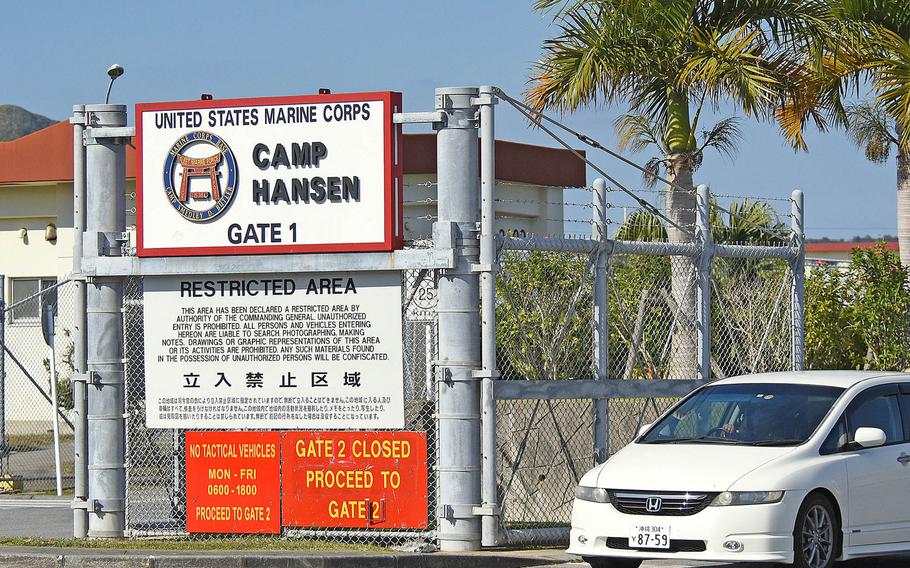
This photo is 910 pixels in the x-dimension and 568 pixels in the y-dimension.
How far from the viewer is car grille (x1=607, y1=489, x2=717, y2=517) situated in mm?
9281

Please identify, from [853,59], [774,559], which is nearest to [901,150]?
[853,59]

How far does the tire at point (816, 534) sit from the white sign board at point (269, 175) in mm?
3803

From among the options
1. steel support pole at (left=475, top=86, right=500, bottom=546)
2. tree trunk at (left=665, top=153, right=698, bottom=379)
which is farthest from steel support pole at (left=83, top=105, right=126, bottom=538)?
tree trunk at (left=665, top=153, right=698, bottom=379)

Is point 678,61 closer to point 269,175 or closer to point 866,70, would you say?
point 866,70

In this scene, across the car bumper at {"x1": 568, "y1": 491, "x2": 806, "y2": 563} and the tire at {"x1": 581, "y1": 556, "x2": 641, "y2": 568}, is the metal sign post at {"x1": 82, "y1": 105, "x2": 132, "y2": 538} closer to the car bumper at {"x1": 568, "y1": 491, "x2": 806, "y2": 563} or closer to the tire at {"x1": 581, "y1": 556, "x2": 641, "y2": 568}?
the tire at {"x1": 581, "y1": 556, "x2": 641, "y2": 568}

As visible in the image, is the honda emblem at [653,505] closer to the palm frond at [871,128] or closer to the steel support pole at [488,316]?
the steel support pole at [488,316]

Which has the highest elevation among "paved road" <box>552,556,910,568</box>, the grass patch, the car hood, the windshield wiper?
the windshield wiper

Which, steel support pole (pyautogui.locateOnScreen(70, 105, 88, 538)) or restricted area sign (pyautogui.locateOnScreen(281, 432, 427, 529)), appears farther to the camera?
steel support pole (pyautogui.locateOnScreen(70, 105, 88, 538))

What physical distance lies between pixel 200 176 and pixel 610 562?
464cm

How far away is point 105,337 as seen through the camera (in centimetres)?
1212

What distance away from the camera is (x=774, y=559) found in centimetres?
915

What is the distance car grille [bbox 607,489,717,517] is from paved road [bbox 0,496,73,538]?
5.74 m

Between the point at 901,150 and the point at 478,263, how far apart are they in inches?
431

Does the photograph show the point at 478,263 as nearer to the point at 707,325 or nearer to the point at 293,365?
the point at 293,365
